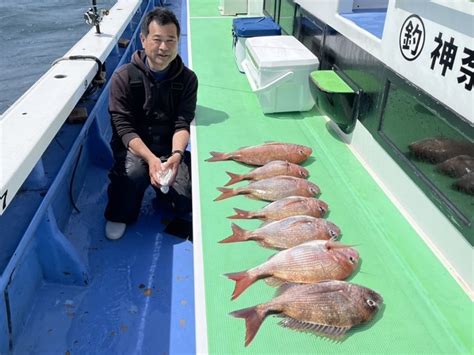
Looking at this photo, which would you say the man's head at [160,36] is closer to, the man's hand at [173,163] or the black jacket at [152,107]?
the black jacket at [152,107]

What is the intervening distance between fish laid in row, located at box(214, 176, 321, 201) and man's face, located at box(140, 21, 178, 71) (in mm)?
1022

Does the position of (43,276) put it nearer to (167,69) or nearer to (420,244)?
(167,69)

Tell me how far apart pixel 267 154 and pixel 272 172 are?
25 cm

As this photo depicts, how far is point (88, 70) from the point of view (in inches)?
135

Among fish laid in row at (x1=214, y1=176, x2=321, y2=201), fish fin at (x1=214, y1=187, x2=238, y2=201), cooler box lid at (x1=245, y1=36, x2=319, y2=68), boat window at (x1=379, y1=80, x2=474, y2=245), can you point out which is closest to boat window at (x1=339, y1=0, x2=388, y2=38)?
cooler box lid at (x1=245, y1=36, x2=319, y2=68)

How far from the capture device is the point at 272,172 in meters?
2.81

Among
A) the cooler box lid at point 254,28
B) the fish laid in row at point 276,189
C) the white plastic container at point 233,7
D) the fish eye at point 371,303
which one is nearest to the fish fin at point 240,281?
the fish eye at point 371,303

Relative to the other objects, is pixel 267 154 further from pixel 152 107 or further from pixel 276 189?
pixel 152 107

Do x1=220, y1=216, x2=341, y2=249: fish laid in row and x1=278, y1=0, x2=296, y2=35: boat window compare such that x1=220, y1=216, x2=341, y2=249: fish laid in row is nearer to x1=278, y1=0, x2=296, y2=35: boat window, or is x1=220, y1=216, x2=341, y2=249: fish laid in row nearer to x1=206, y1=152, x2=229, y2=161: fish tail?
x1=206, y1=152, x2=229, y2=161: fish tail

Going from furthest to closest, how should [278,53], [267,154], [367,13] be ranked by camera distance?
[278,53] < [367,13] < [267,154]

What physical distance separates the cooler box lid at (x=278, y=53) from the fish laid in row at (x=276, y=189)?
130cm

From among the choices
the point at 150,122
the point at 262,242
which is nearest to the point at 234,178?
the point at 262,242

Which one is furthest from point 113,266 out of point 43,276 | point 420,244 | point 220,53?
point 220,53

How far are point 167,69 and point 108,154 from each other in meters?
1.15
